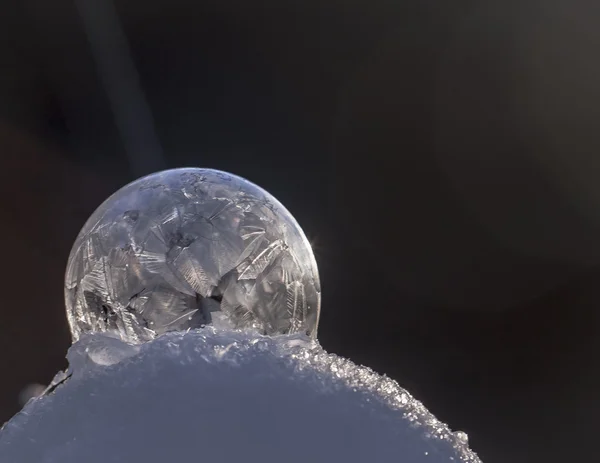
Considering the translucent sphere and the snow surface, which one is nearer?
the snow surface

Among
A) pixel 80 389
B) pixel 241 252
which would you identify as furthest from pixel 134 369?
pixel 241 252

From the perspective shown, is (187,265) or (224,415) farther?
(187,265)

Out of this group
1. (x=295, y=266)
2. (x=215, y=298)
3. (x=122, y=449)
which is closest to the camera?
(x=122, y=449)

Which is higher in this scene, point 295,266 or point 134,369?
point 134,369

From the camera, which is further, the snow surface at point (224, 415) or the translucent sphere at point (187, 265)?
the translucent sphere at point (187, 265)

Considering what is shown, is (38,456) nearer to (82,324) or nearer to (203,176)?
(82,324)
